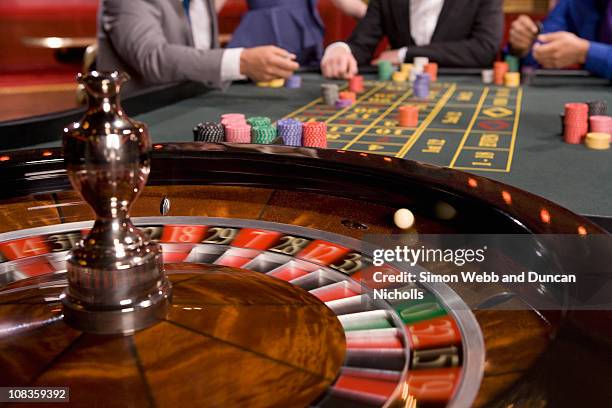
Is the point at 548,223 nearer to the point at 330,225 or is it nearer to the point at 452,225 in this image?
the point at 452,225

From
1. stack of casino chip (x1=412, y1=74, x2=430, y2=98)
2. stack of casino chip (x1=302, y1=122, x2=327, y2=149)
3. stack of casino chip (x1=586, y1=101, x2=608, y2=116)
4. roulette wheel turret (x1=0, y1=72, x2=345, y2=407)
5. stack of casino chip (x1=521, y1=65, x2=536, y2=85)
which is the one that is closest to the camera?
roulette wheel turret (x1=0, y1=72, x2=345, y2=407)

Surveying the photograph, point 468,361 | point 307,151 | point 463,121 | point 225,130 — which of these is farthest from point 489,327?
point 463,121

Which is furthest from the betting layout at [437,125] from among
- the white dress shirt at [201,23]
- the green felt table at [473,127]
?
the white dress shirt at [201,23]

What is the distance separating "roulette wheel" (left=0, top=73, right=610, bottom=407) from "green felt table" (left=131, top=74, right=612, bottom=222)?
2.20 ft

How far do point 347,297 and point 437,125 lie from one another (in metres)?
1.86

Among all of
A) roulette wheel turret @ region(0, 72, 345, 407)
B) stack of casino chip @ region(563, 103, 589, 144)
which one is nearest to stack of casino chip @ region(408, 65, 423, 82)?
stack of casino chip @ region(563, 103, 589, 144)

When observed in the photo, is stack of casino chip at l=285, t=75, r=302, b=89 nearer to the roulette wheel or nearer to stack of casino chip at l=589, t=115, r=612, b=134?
stack of casino chip at l=589, t=115, r=612, b=134

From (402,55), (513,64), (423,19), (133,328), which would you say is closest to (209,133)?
(133,328)

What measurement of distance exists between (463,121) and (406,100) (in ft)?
2.04

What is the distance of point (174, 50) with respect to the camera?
12.1ft

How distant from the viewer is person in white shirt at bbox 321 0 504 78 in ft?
16.1

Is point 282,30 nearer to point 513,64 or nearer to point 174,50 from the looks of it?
point 513,64

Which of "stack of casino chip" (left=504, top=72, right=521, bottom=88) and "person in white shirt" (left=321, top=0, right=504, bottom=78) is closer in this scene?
"stack of casino chip" (left=504, top=72, right=521, bottom=88)

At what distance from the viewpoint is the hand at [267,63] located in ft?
11.3
